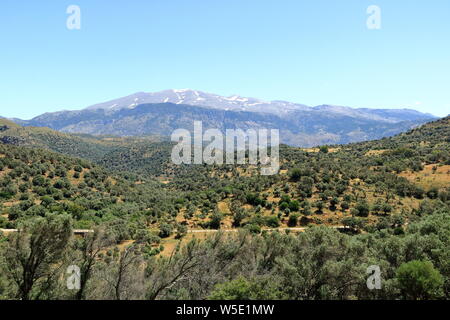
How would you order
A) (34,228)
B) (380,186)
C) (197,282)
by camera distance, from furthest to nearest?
(380,186) < (197,282) < (34,228)

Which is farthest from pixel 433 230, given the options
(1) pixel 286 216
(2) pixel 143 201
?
(2) pixel 143 201

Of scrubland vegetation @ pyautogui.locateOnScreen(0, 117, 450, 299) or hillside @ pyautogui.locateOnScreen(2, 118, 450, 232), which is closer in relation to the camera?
scrubland vegetation @ pyautogui.locateOnScreen(0, 117, 450, 299)

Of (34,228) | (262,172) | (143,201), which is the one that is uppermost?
(34,228)

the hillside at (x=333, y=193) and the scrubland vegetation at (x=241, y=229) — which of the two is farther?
the hillside at (x=333, y=193)

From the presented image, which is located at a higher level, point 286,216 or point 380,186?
point 380,186

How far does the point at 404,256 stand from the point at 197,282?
52.5 ft

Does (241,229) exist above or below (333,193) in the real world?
above

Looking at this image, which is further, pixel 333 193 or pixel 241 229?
A: pixel 333 193

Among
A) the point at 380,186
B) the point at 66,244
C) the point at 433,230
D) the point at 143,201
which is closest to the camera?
the point at 66,244
